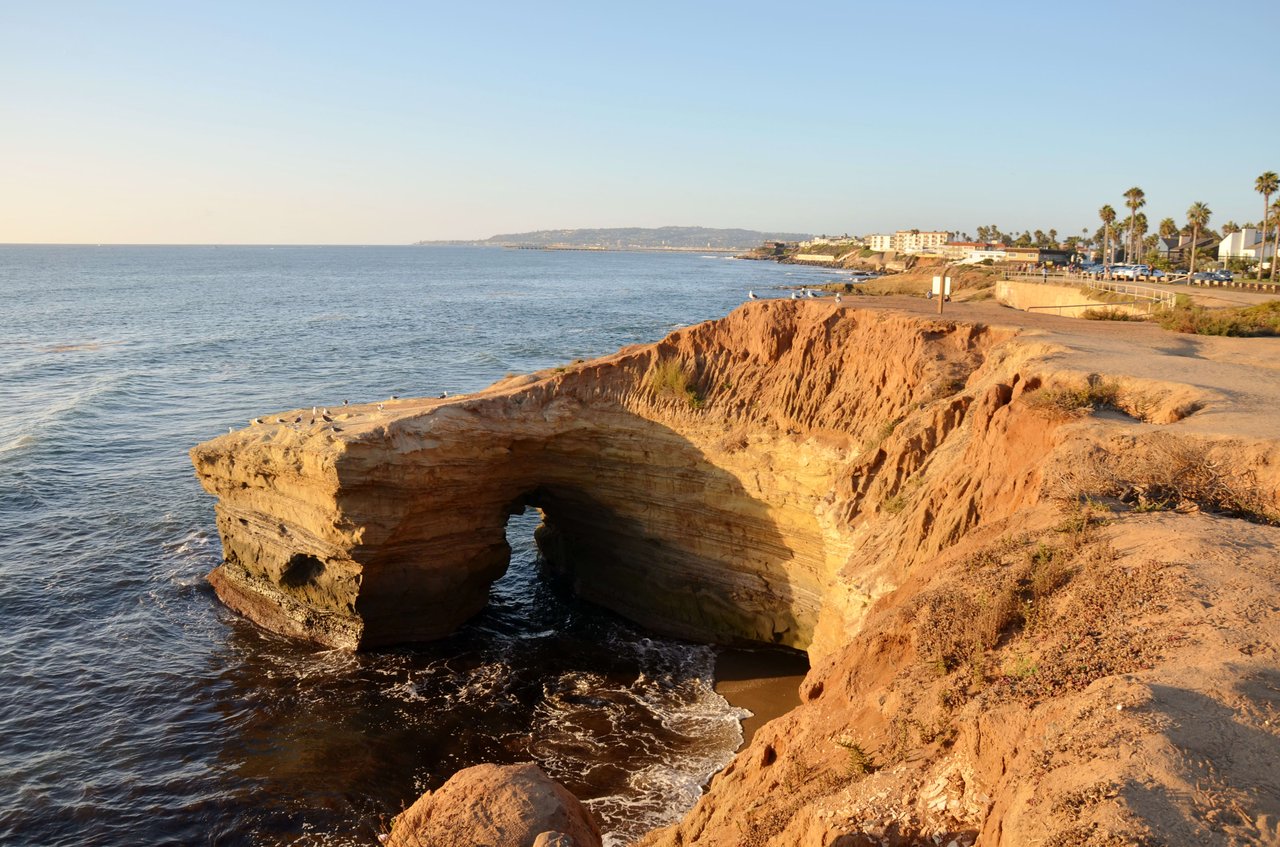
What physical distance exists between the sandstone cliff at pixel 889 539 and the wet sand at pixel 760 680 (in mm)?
437

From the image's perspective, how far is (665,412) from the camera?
19.3 m

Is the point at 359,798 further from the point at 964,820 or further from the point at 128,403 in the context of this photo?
the point at 128,403

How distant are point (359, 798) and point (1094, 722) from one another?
1165 centimetres

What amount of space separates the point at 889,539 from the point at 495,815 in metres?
8.23

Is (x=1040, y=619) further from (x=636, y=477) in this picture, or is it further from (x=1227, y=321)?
(x=1227, y=321)

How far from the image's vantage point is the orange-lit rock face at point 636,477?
17.2 m

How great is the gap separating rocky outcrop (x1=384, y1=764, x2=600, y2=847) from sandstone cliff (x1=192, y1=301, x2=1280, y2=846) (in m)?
1.43

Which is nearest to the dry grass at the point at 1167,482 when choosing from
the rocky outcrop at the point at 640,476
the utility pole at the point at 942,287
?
the rocky outcrop at the point at 640,476

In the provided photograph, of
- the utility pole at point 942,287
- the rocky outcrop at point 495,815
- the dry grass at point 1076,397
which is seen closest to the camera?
the rocky outcrop at point 495,815

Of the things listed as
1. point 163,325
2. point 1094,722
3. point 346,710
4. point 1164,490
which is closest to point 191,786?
point 346,710

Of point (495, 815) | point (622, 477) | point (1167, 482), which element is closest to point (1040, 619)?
point (1167, 482)

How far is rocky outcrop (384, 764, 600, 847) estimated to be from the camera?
24.8 feet

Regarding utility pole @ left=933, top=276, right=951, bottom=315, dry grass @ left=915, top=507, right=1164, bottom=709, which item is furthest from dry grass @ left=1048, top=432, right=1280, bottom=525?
utility pole @ left=933, top=276, right=951, bottom=315

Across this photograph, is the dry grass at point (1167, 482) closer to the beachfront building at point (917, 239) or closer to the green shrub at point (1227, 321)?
the green shrub at point (1227, 321)
